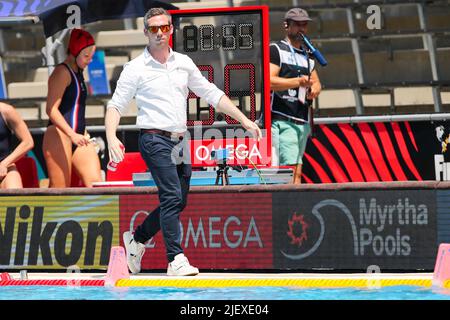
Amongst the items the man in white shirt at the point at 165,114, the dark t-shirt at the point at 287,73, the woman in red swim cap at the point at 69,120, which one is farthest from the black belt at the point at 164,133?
the dark t-shirt at the point at 287,73

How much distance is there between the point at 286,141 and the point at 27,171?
9.02 feet

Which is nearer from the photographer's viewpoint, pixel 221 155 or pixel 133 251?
pixel 133 251

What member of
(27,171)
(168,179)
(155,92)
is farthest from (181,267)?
(27,171)

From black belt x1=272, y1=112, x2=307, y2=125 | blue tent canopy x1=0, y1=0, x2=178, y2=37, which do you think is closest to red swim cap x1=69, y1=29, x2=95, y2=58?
blue tent canopy x1=0, y1=0, x2=178, y2=37

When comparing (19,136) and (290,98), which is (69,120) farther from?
(290,98)

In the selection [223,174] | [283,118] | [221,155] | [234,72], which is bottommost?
[223,174]

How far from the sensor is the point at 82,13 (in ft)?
42.4

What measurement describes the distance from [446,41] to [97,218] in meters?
5.62

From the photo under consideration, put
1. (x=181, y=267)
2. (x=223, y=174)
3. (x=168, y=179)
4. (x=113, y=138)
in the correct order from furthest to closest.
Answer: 1. (x=223, y=174)
2. (x=181, y=267)
3. (x=168, y=179)
4. (x=113, y=138)

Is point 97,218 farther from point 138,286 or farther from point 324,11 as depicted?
point 324,11

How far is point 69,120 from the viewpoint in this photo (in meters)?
12.0

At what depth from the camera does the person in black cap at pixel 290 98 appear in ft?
40.2
